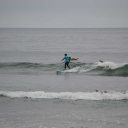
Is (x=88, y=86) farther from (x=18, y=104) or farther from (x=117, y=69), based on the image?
(x=117, y=69)

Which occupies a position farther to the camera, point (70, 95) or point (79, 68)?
point (79, 68)

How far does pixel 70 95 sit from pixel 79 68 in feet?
39.3

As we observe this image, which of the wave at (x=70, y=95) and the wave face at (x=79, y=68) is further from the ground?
the wave face at (x=79, y=68)

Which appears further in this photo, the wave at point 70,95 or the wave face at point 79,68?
the wave face at point 79,68

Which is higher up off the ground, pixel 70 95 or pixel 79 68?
pixel 79 68

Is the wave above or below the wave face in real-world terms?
below

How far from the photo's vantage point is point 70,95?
17266 mm

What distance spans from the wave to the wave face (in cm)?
966

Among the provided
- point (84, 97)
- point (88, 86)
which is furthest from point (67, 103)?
point (88, 86)

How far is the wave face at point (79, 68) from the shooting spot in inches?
1096

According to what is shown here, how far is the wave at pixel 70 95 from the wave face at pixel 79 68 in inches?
380

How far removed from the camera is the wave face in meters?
27.8

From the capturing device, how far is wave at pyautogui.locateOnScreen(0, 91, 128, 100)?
1680cm

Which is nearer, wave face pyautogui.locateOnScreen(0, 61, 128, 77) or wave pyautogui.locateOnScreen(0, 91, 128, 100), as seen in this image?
wave pyautogui.locateOnScreen(0, 91, 128, 100)
